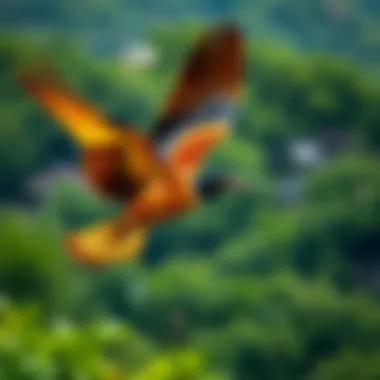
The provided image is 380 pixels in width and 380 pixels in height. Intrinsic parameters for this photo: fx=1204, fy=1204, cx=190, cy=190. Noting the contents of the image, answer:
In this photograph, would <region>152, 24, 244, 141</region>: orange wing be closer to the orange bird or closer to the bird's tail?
the orange bird

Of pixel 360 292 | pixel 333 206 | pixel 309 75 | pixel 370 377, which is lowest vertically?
pixel 370 377

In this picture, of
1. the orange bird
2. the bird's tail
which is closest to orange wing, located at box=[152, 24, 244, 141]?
the orange bird

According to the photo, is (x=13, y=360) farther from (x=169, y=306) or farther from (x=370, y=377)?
(x=370, y=377)

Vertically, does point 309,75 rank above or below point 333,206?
above

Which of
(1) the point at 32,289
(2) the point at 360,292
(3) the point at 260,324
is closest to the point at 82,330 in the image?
(1) the point at 32,289

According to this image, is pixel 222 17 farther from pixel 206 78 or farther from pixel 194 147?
pixel 194 147

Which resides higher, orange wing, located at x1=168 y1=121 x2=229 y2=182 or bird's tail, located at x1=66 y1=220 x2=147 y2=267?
orange wing, located at x1=168 y1=121 x2=229 y2=182

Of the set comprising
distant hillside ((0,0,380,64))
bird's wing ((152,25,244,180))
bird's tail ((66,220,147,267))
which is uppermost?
distant hillside ((0,0,380,64))

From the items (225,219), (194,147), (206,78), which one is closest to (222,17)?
(206,78)
